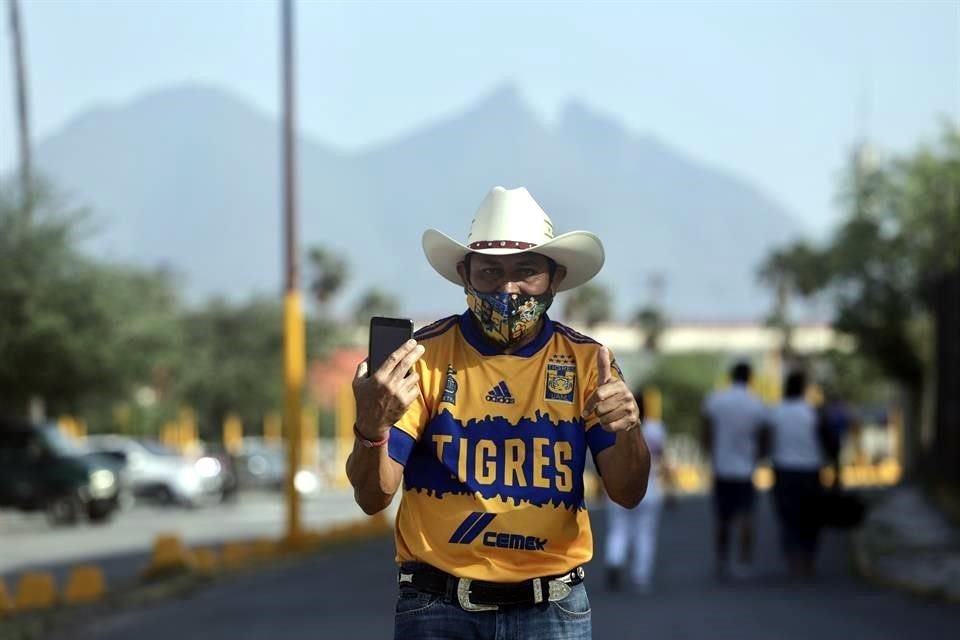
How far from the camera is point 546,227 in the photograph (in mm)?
4984

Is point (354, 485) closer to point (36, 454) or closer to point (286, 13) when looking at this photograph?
point (286, 13)

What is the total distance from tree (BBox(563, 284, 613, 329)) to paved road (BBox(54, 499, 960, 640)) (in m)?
97.9

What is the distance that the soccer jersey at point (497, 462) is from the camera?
4.73m

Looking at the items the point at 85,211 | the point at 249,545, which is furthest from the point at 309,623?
the point at 85,211

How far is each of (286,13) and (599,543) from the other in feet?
24.1

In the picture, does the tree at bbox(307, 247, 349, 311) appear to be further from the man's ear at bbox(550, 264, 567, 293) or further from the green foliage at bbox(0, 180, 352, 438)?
the man's ear at bbox(550, 264, 567, 293)

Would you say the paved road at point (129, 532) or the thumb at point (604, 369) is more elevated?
the thumb at point (604, 369)

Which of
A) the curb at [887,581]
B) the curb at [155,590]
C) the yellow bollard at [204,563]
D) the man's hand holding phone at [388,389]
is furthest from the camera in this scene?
the yellow bollard at [204,563]

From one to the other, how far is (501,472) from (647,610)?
9.15 meters

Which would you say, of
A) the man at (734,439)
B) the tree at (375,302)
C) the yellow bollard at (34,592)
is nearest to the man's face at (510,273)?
the yellow bollard at (34,592)

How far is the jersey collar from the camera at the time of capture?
15.9 ft

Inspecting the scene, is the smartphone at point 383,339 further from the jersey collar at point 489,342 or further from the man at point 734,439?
the man at point 734,439

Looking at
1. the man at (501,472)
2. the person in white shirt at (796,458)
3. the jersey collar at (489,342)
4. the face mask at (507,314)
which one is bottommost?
the person in white shirt at (796,458)

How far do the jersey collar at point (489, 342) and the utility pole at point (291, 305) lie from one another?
54.8 feet
